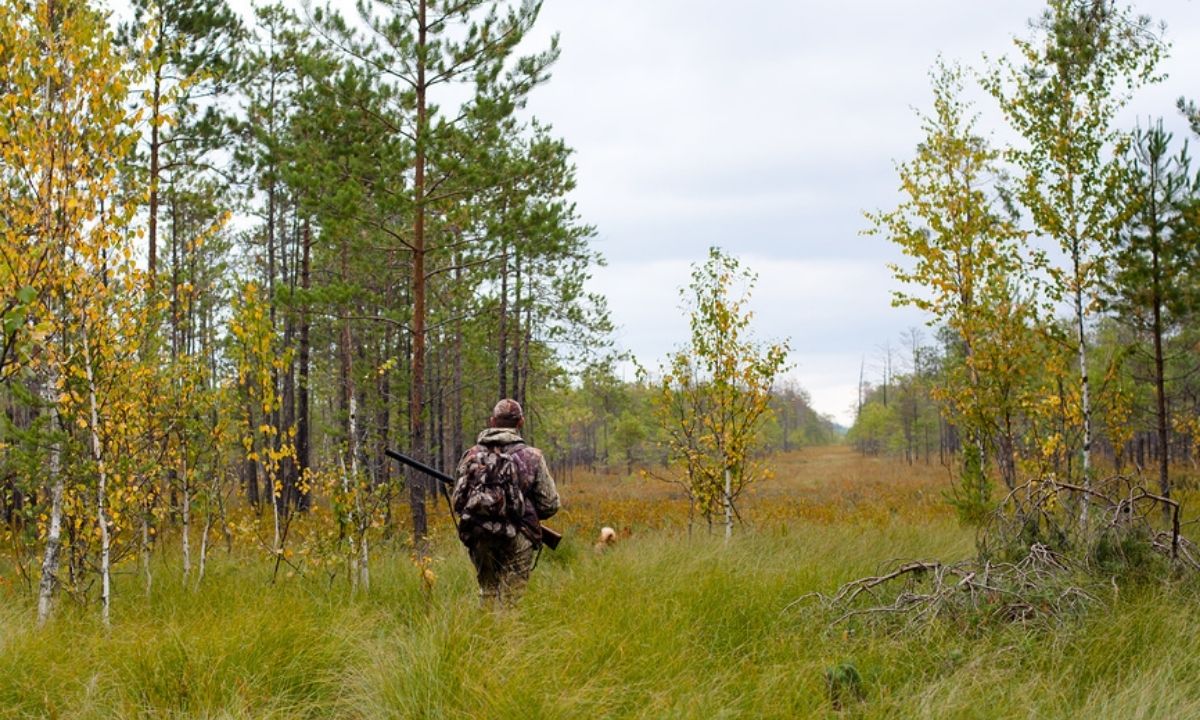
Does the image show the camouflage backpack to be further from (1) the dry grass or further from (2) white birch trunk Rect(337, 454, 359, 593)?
(1) the dry grass

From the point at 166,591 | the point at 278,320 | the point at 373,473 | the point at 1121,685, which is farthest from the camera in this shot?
the point at 278,320

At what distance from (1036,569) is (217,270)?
20.8m

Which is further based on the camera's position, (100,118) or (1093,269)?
(1093,269)

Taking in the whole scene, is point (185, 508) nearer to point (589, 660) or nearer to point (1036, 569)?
point (589, 660)

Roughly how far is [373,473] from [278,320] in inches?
507

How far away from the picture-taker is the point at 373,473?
7191 mm

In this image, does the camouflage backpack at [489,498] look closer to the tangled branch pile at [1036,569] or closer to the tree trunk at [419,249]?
the tangled branch pile at [1036,569]

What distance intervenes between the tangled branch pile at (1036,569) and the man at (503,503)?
6.90 feet

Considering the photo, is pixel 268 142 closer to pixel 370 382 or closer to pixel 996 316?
pixel 370 382

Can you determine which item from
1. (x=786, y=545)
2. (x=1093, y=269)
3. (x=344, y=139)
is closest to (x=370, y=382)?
(x=344, y=139)

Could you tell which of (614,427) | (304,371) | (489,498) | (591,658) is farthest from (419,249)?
(614,427)

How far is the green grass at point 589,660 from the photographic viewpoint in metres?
3.74

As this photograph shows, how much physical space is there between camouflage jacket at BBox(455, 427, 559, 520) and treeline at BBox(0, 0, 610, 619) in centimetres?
156

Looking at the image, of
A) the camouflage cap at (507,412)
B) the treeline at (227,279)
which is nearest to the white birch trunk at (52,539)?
the treeline at (227,279)
